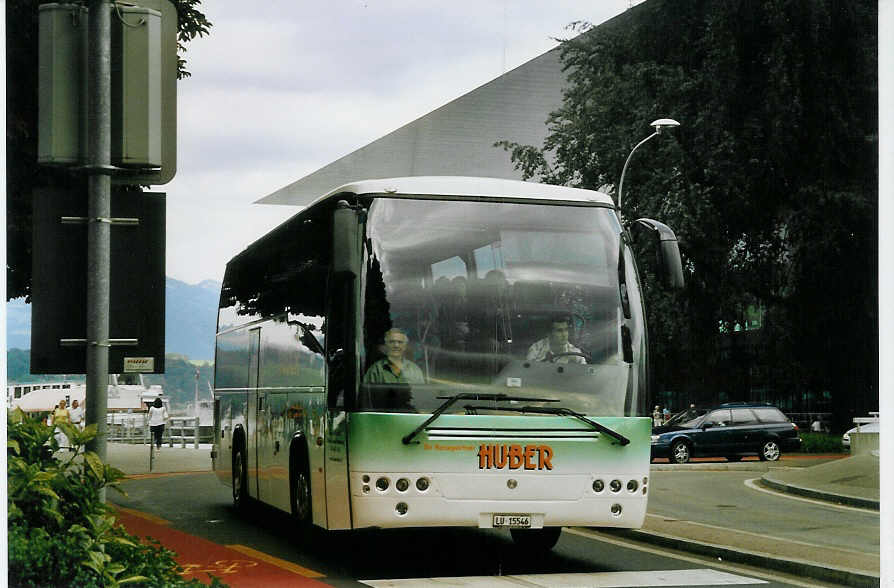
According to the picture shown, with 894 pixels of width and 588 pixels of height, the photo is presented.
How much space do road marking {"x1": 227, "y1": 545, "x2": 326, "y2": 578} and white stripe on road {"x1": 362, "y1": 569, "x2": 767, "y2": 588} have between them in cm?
60

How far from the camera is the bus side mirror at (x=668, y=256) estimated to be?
11192mm

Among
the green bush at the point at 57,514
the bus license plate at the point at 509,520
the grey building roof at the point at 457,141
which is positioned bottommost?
the bus license plate at the point at 509,520

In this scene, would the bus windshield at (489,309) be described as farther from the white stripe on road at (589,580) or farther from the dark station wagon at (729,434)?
the dark station wagon at (729,434)

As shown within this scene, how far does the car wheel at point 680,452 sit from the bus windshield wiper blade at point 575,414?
17.4m

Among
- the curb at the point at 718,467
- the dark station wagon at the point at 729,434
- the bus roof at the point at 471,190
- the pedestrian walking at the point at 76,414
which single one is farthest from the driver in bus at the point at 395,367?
the curb at the point at 718,467

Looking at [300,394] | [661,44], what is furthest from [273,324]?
[661,44]

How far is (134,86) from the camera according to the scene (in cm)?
655

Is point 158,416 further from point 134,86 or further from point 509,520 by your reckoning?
point 134,86

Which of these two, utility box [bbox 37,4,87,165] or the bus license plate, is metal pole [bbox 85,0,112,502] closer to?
utility box [bbox 37,4,87,165]

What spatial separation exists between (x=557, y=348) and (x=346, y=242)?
6.23 feet

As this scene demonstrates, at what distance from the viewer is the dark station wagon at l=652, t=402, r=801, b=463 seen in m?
21.4

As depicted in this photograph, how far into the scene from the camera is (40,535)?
683 cm

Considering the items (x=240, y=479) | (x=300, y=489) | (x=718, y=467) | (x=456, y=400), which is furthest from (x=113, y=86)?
(x=718, y=467)

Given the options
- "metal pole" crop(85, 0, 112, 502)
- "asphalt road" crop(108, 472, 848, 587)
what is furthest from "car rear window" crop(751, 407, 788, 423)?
"metal pole" crop(85, 0, 112, 502)
